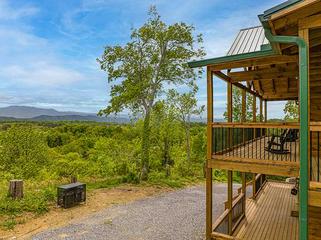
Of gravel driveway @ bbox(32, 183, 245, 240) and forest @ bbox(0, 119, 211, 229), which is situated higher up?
forest @ bbox(0, 119, 211, 229)

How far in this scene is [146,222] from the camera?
955cm

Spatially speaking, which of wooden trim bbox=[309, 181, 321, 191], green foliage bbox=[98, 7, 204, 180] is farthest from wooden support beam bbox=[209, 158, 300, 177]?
green foliage bbox=[98, 7, 204, 180]

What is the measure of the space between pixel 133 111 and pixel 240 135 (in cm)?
859

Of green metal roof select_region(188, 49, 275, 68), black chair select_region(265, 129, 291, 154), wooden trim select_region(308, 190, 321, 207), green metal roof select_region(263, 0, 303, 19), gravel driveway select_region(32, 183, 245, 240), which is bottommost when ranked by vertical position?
gravel driveway select_region(32, 183, 245, 240)

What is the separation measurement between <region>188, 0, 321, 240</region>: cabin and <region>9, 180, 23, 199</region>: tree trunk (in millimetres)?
7762

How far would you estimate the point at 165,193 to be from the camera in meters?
14.1

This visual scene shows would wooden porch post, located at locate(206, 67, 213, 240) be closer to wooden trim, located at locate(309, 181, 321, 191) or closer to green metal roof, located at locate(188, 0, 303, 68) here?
green metal roof, located at locate(188, 0, 303, 68)

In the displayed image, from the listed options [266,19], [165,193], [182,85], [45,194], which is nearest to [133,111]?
[182,85]

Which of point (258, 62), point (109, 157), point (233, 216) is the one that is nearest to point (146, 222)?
point (233, 216)

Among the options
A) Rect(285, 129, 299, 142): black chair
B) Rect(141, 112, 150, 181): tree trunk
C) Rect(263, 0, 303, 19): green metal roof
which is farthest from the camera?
Rect(141, 112, 150, 181): tree trunk

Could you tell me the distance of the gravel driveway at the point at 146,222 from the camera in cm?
830

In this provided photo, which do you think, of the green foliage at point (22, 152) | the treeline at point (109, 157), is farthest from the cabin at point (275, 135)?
the green foliage at point (22, 152)

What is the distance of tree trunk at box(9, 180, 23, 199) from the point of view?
1064 cm

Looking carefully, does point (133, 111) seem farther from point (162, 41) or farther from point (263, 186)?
point (263, 186)
